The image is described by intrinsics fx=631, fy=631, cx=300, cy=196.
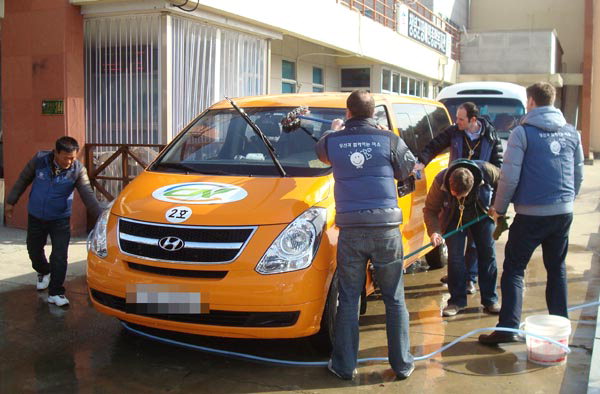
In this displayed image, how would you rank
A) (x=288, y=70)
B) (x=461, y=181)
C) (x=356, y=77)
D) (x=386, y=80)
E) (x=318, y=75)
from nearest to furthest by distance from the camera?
(x=461, y=181) < (x=288, y=70) < (x=318, y=75) < (x=356, y=77) < (x=386, y=80)

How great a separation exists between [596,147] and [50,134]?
87.9 feet

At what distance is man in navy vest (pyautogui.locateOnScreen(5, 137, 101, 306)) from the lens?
217 inches

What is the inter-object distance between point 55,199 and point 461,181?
11.4 feet

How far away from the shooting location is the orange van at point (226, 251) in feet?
13.0

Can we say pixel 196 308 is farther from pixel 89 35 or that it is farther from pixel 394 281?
pixel 89 35

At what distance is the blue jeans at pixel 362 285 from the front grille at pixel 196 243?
65cm

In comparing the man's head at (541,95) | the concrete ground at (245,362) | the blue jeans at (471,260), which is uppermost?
the man's head at (541,95)

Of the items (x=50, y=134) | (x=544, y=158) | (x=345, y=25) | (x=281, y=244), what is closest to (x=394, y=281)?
Result: (x=281, y=244)

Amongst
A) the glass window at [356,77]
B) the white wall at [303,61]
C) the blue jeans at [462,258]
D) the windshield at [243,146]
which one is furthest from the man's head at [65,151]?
the glass window at [356,77]

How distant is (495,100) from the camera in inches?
489

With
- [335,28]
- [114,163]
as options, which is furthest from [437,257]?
[335,28]

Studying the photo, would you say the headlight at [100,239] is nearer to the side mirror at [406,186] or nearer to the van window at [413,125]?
the side mirror at [406,186]

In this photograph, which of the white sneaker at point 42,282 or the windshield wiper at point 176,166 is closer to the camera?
the windshield wiper at point 176,166

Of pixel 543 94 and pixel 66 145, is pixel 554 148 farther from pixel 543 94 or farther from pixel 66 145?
pixel 66 145
